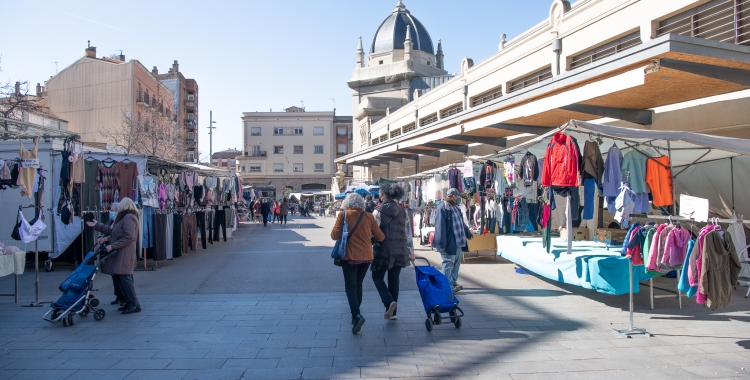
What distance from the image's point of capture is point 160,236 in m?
12.1

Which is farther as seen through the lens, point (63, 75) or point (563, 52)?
point (63, 75)

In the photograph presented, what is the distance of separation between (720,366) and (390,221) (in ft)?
12.5

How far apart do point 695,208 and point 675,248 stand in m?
0.49

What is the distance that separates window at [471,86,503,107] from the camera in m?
19.7

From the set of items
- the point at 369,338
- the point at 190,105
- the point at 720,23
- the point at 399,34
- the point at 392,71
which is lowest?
the point at 369,338

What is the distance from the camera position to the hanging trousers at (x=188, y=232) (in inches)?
538

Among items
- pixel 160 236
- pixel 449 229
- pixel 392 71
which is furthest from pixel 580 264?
pixel 392 71

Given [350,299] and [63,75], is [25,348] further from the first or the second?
[63,75]

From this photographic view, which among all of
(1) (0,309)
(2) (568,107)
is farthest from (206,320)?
(2) (568,107)

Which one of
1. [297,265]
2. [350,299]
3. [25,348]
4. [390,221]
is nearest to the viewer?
[25,348]

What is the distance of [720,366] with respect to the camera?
5008mm

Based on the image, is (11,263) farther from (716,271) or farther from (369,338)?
(716,271)

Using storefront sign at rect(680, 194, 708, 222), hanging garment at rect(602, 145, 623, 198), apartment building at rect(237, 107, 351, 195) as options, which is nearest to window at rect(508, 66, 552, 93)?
hanging garment at rect(602, 145, 623, 198)

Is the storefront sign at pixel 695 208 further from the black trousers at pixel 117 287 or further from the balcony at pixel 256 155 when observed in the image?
the balcony at pixel 256 155
